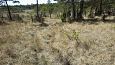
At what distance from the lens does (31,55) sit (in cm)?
1080

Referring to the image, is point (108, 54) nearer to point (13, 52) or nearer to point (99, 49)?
point (99, 49)

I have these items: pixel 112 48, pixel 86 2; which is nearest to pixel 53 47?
pixel 112 48

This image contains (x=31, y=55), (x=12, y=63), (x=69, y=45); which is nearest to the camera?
(x=12, y=63)

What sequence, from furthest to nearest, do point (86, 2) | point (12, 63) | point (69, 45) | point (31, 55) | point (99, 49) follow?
point (86, 2), point (69, 45), point (99, 49), point (31, 55), point (12, 63)

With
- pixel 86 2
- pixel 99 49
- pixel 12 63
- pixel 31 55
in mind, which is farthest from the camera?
pixel 86 2

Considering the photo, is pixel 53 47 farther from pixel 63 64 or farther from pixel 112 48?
pixel 112 48

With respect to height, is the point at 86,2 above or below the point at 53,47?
above

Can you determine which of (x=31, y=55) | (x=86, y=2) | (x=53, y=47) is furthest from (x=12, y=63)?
(x=86, y=2)

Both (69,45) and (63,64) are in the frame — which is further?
(69,45)

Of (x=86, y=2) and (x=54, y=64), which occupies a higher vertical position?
(x=86, y=2)

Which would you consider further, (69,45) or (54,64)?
(69,45)

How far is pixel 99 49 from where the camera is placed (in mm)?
12047

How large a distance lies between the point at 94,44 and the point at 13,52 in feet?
18.3

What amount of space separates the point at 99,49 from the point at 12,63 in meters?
5.61
